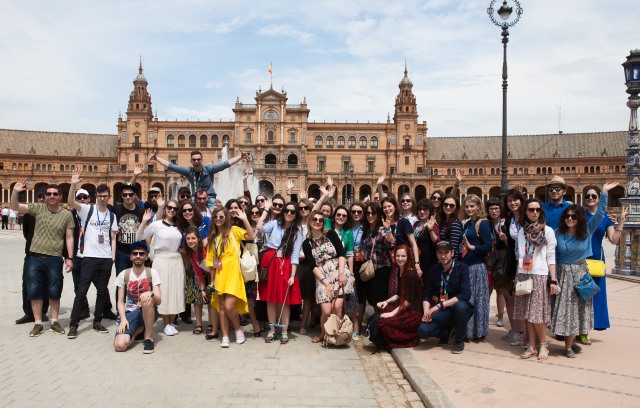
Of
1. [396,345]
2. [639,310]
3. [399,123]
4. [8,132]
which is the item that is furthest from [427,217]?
[8,132]

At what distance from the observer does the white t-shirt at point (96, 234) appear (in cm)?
714

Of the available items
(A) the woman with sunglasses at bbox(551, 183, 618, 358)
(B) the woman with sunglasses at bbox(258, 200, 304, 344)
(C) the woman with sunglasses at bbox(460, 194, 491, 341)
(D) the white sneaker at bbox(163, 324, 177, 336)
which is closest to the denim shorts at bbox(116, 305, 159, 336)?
(D) the white sneaker at bbox(163, 324, 177, 336)

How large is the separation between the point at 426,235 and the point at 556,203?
1.76 m

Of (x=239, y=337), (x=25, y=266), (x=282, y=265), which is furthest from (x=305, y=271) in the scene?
(x=25, y=266)

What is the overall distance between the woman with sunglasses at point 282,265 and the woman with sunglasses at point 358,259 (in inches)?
31.9

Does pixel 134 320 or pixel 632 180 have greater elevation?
pixel 632 180

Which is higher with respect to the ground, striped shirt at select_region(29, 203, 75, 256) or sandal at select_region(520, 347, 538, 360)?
striped shirt at select_region(29, 203, 75, 256)

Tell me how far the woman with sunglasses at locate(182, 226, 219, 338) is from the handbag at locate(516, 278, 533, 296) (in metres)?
4.02

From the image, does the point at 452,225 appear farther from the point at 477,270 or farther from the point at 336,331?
the point at 336,331

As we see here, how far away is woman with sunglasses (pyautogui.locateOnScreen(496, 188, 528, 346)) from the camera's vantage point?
6.28 meters

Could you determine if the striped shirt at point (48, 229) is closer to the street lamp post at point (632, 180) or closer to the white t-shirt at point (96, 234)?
the white t-shirt at point (96, 234)

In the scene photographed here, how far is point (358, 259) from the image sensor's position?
7.14 metres

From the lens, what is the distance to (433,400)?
14.4 ft

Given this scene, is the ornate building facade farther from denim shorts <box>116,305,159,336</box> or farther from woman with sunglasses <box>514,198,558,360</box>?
woman with sunglasses <box>514,198,558,360</box>
